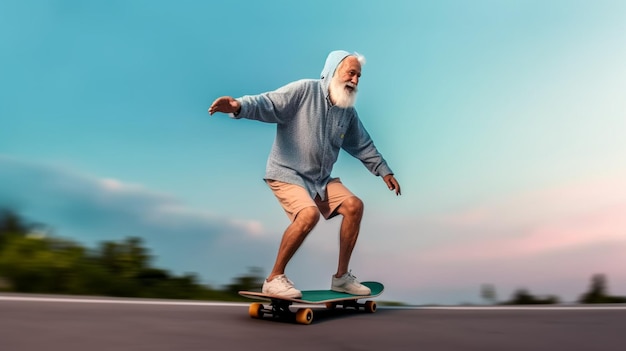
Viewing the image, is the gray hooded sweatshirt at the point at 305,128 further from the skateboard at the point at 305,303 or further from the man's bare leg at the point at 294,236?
the skateboard at the point at 305,303

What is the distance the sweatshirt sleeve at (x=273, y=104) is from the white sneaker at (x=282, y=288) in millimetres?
953

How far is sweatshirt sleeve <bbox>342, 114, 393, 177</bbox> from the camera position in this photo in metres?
4.74

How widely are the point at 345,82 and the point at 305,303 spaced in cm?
140

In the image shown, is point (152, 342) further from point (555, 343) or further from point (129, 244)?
point (129, 244)

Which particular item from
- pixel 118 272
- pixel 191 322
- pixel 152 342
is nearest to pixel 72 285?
pixel 118 272

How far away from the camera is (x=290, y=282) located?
3891mm

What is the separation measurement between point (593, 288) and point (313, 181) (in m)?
2.87

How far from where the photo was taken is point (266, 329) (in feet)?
11.3

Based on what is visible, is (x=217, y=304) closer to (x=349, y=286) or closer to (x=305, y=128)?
(x=349, y=286)

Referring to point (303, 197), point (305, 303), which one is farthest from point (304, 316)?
point (303, 197)

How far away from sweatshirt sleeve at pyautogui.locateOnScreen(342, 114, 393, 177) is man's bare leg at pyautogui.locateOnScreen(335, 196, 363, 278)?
524mm

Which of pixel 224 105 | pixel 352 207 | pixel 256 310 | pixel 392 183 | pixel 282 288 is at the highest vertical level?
pixel 224 105

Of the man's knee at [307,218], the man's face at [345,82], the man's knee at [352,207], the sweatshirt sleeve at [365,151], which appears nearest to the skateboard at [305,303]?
the man's knee at [307,218]

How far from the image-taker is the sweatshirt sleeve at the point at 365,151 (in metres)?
4.74
